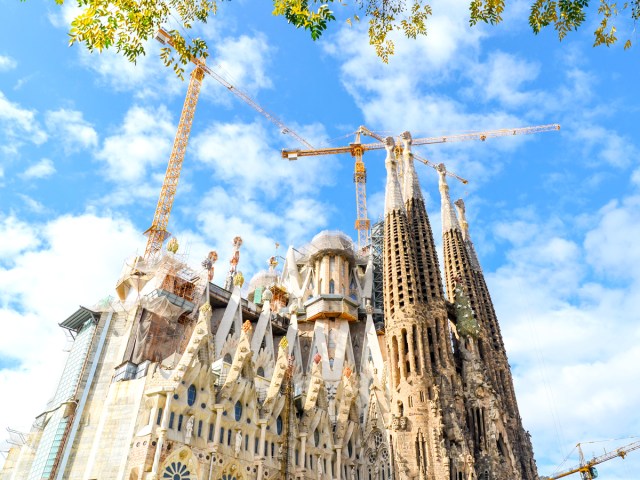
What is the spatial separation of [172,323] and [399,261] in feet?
60.1

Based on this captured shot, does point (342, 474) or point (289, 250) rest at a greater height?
point (289, 250)

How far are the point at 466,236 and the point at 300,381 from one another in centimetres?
2629

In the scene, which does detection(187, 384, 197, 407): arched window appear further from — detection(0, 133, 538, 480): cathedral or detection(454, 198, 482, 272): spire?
detection(454, 198, 482, 272): spire

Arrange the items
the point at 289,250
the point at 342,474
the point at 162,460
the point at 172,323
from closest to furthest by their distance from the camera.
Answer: the point at 162,460
the point at 342,474
the point at 172,323
the point at 289,250

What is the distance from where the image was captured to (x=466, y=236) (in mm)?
59531

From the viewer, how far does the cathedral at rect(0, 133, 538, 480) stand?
1148 inches

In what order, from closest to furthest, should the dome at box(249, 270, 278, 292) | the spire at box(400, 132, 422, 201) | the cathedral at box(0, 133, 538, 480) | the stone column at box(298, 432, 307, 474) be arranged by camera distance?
the cathedral at box(0, 133, 538, 480) < the stone column at box(298, 432, 307, 474) < the spire at box(400, 132, 422, 201) < the dome at box(249, 270, 278, 292)

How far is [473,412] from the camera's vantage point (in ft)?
130

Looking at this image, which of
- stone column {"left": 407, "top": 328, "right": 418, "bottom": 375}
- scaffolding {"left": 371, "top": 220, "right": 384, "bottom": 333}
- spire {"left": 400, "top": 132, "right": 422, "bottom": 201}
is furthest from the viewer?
spire {"left": 400, "top": 132, "right": 422, "bottom": 201}

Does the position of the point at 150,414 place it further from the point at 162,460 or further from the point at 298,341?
the point at 298,341

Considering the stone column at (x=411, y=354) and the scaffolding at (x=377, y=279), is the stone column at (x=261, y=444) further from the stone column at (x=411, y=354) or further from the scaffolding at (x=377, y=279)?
the scaffolding at (x=377, y=279)

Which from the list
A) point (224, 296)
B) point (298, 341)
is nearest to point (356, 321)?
point (298, 341)

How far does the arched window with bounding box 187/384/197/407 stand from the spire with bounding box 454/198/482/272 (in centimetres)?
3444

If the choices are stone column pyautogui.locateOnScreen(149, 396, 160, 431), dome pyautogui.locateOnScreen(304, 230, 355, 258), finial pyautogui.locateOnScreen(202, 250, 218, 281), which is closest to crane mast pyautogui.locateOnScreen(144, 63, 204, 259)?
finial pyautogui.locateOnScreen(202, 250, 218, 281)
